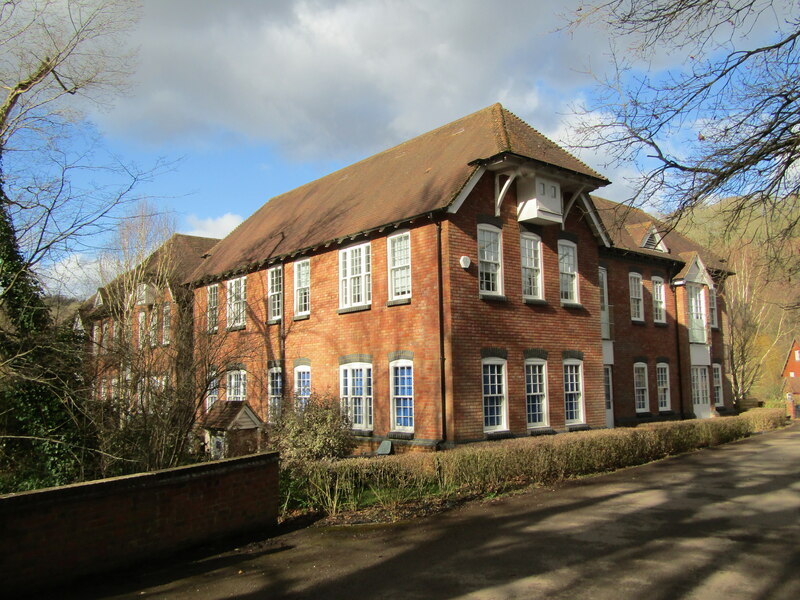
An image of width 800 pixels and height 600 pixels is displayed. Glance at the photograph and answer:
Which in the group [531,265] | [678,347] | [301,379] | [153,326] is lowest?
[301,379]

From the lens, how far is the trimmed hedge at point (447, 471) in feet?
40.1

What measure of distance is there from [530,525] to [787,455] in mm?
12373

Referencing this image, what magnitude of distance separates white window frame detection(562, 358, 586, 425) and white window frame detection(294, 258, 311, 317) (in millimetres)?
8888

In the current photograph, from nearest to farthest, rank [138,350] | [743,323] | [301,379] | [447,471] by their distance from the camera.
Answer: [447,471] < [138,350] < [301,379] < [743,323]

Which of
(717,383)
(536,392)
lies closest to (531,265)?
(536,392)

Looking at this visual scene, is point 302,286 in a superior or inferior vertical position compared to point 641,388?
superior

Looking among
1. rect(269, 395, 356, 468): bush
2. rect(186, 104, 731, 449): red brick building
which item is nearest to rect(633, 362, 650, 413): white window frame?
rect(186, 104, 731, 449): red brick building

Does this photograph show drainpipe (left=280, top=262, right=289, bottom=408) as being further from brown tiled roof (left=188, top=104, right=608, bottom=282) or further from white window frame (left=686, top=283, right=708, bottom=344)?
white window frame (left=686, top=283, right=708, bottom=344)

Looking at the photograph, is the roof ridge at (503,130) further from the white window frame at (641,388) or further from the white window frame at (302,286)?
the white window frame at (641,388)

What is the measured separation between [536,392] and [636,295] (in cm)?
1048

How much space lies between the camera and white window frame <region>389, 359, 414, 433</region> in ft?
56.3

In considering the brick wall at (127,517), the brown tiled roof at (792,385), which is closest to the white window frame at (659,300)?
the brick wall at (127,517)

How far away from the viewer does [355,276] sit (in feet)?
63.5

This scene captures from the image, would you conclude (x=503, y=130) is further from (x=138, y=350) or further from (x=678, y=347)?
(x=678, y=347)
